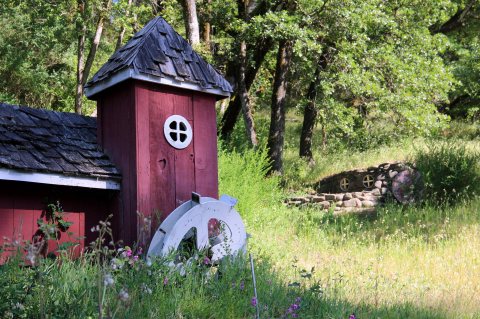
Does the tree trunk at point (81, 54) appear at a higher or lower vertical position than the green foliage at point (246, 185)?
higher

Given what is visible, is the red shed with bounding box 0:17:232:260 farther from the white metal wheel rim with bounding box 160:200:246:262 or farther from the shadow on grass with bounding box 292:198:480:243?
the shadow on grass with bounding box 292:198:480:243

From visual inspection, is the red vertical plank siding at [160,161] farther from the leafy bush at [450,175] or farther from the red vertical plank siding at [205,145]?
the leafy bush at [450,175]

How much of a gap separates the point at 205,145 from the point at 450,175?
5.84m

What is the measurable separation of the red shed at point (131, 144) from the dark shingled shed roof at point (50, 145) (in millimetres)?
12

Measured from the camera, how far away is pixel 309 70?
639 inches

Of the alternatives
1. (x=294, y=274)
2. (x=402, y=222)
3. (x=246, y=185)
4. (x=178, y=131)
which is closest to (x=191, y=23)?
(x=246, y=185)

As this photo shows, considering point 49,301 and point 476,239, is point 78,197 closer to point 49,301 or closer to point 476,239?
point 49,301

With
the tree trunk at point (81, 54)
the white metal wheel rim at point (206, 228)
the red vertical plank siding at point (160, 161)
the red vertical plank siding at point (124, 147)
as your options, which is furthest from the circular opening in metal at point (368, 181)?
the red vertical plank siding at point (124, 147)

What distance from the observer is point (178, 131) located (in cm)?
601

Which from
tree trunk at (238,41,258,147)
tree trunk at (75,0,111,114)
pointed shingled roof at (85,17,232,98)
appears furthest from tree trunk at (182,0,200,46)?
pointed shingled roof at (85,17,232,98)

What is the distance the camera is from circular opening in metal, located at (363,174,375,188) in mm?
13405

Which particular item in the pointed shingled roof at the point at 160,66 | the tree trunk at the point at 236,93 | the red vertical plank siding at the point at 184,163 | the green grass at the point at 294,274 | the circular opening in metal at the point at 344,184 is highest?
the tree trunk at the point at 236,93

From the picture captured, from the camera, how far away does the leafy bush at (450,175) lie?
1019cm

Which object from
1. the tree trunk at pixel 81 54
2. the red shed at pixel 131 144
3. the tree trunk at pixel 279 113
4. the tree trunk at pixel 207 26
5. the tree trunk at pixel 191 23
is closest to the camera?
the red shed at pixel 131 144
